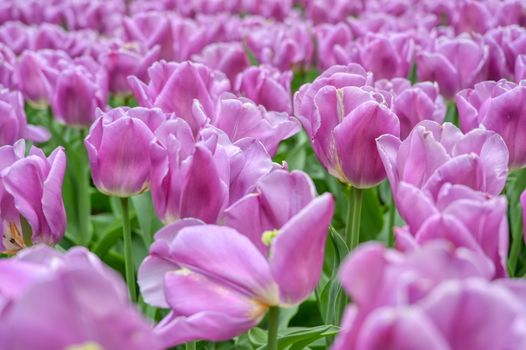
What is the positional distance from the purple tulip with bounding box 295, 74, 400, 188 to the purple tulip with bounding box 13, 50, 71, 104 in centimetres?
93

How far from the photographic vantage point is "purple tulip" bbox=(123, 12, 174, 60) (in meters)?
2.37

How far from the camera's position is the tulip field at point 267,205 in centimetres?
46

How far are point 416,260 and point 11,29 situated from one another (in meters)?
2.45

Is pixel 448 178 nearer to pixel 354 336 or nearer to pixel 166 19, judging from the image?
pixel 354 336

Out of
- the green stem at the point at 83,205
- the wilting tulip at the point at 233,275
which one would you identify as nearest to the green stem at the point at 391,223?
the green stem at the point at 83,205

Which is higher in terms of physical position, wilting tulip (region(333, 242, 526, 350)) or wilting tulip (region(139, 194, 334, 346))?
wilting tulip (region(333, 242, 526, 350))

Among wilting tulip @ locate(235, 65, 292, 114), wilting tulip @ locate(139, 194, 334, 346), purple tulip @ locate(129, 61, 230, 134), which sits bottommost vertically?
wilting tulip @ locate(235, 65, 292, 114)

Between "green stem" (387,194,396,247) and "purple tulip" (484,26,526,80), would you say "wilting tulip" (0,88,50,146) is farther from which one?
"purple tulip" (484,26,526,80)

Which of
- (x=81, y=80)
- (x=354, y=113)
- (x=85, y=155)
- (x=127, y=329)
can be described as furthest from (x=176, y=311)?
(x=85, y=155)

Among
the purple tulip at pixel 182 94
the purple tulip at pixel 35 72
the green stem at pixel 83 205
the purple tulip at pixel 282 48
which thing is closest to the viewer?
the purple tulip at pixel 182 94

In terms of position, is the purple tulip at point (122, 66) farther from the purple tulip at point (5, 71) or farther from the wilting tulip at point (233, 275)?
the wilting tulip at point (233, 275)

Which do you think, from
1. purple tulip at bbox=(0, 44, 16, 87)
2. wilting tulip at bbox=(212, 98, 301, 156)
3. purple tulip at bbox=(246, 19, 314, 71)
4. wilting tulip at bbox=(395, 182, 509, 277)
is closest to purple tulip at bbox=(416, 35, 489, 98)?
purple tulip at bbox=(246, 19, 314, 71)

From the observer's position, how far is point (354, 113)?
1034 mm

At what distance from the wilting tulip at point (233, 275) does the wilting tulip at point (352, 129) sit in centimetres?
38
